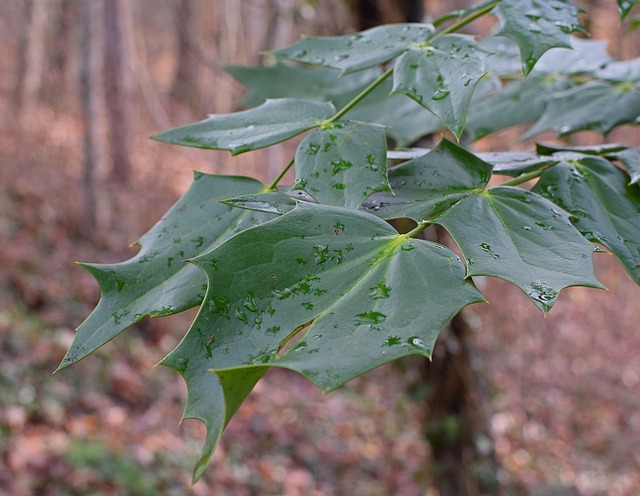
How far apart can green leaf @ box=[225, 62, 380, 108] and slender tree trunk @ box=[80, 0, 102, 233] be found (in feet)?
21.4

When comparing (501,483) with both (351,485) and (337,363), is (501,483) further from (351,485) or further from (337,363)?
(351,485)

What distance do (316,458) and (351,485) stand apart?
39 cm

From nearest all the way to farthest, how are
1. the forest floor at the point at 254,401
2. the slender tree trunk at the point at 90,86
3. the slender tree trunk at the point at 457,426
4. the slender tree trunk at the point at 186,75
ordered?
the slender tree trunk at the point at 457,426 < the forest floor at the point at 254,401 < the slender tree trunk at the point at 90,86 < the slender tree trunk at the point at 186,75

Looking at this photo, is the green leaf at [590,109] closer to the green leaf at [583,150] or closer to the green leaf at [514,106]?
the green leaf at [514,106]

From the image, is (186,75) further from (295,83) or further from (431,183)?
(431,183)

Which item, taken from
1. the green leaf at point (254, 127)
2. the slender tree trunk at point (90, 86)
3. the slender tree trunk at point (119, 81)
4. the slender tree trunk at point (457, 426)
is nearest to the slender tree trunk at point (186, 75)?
the slender tree trunk at point (119, 81)

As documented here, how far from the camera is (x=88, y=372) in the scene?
5367 mm

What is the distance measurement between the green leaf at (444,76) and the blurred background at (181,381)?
138 centimetres

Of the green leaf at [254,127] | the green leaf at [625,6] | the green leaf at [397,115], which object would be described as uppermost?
the green leaf at [625,6]

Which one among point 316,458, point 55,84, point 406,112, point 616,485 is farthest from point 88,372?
point 55,84

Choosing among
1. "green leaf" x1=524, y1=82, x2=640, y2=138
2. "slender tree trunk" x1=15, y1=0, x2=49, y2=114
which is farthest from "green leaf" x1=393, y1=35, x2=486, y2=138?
"slender tree trunk" x1=15, y1=0, x2=49, y2=114

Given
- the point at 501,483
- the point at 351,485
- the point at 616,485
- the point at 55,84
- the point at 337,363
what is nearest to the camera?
the point at 337,363

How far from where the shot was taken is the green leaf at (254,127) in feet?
2.14

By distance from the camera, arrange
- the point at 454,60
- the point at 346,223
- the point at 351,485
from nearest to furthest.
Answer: the point at 346,223
the point at 454,60
the point at 351,485
